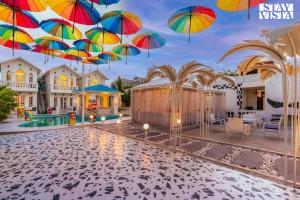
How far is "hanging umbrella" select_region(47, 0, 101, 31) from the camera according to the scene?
16.5 feet

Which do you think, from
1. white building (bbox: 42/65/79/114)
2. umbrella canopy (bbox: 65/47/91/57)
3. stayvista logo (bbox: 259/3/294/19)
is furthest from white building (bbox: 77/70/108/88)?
stayvista logo (bbox: 259/3/294/19)

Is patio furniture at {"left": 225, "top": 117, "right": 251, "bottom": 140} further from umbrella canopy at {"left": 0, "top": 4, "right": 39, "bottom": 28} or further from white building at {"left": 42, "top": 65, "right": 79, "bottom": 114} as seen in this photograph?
white building at {"left": 42, "top": 65, "right": 79, "bottom": 114}

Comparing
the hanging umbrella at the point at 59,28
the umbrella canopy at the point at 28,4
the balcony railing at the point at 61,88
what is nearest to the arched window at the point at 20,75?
the balcony railing at the point at 61,88

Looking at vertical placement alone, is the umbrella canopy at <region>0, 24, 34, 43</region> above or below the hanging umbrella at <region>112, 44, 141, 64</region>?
below

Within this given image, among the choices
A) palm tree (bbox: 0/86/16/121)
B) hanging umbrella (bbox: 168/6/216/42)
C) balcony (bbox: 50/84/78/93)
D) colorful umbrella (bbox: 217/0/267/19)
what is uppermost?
hanging umbrella (bbox: 168/6/216/42)

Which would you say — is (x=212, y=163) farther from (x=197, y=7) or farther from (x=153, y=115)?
(x=153, y=115)

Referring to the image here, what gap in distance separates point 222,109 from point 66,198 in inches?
532

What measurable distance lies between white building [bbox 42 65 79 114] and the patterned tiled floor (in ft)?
56.4

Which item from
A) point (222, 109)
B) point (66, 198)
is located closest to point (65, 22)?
point (66, 198)

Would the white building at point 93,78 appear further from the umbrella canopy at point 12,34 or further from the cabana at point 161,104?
the umbrella canopy at point 12,34

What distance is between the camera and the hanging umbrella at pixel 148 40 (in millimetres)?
7469

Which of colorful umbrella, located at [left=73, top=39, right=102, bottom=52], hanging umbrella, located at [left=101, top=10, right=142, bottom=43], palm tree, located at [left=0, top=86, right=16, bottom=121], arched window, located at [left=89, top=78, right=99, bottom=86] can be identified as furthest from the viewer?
arched window, located at [left=89, top=78, right=99, bottom=86]

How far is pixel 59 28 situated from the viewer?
264 inches

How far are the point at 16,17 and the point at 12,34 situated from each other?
1.26 meters
